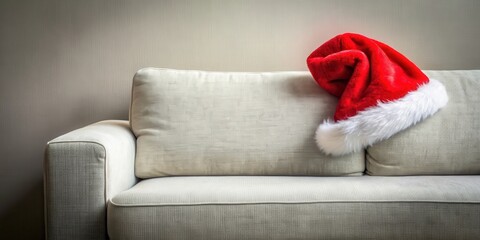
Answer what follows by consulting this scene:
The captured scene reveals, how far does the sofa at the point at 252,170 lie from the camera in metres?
1.49

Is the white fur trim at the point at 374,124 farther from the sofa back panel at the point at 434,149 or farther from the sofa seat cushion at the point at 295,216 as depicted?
the sofa seat cushion at the point at 295,216

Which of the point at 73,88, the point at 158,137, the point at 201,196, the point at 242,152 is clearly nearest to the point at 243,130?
the point at 242,152

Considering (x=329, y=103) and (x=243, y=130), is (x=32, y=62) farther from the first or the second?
(x=329, y=103)

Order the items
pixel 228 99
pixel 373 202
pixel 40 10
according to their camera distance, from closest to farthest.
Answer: pixel 373 202 → pixel 228 99 → pixel 40 10

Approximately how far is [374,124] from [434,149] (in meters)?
0.29

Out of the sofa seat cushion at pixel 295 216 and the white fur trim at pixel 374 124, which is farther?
the white fur trim at pixel 374 124

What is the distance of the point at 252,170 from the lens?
6.16 ft

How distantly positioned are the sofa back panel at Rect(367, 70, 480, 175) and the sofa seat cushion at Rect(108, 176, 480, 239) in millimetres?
330

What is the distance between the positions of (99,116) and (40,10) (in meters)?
0.61

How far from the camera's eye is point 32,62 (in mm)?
2373

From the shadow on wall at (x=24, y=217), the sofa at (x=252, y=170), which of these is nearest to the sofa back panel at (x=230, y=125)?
the sofa at (x=252, y=170)

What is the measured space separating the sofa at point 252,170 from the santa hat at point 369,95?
66 millimetres

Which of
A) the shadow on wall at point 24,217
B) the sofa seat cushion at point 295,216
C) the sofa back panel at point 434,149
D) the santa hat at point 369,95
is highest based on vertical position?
the santa hat at point 369,95

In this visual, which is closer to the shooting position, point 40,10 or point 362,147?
point 362,147
